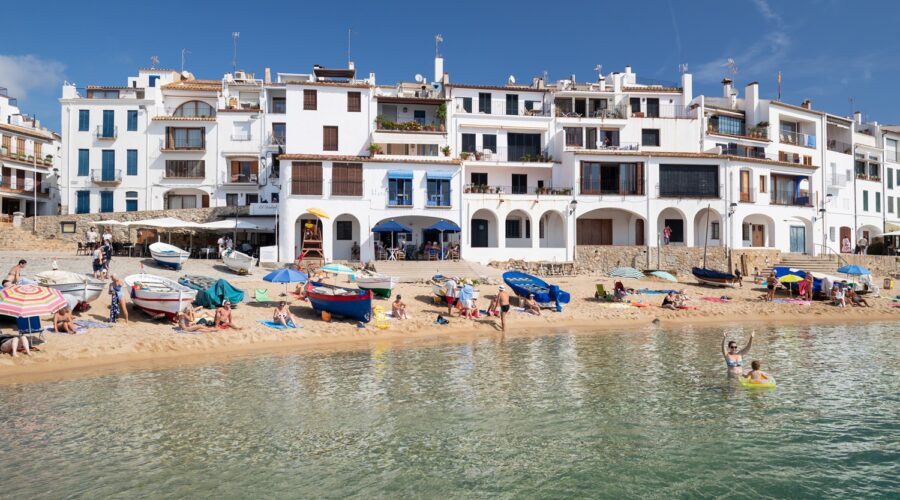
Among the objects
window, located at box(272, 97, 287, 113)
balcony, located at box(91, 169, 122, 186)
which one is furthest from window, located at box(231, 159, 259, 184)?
balcony, located at box(91, 169, 122, 186)

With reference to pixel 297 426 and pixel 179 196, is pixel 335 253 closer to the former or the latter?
pixel 179 196

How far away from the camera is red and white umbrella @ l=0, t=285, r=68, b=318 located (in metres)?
15.6

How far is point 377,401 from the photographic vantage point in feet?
43.3

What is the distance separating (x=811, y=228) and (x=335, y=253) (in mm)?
37257

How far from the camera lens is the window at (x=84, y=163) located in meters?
47.0

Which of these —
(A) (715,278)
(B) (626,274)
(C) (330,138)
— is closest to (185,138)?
(C) (330,138)

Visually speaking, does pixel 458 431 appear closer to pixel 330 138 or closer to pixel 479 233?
pixel 479 233

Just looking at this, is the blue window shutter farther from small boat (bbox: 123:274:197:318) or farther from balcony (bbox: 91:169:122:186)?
small boat (bbox: 123:274:197:318)

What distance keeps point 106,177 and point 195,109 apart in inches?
357


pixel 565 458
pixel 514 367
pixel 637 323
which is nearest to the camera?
pixel 565 458

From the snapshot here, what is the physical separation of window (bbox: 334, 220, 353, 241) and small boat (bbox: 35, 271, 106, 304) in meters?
19.9

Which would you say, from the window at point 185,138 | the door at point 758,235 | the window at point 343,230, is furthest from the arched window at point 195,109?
the door at point 758,235

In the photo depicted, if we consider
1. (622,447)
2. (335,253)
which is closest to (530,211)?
(335,253)

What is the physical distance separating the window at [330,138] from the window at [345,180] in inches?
130
